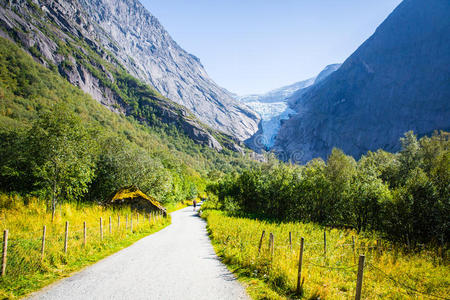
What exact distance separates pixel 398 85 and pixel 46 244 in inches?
8005

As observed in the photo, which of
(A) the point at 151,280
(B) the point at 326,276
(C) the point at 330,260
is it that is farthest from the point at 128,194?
(B) the point at 326,276

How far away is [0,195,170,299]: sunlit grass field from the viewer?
26.1ft

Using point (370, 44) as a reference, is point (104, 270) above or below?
below

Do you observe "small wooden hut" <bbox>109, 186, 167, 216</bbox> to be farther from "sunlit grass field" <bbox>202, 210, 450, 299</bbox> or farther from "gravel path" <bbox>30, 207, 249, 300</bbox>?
"sunlit grass field" <bbox>202, 210, 450, 299</bbox>

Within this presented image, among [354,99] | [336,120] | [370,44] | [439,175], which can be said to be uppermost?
[370,44]

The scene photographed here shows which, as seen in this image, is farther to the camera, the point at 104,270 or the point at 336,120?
the point at 336,120

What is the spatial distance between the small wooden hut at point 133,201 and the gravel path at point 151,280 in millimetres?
15214

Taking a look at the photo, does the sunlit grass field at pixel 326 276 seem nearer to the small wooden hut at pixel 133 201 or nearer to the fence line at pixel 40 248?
the fence line at pixel 40 248

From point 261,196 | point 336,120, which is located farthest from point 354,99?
point 261,196

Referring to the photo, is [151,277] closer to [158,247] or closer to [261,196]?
[158,247]

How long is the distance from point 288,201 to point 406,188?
54.7ft

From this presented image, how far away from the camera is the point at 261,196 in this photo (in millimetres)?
38438

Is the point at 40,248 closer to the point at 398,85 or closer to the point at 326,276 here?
the point at 326,276

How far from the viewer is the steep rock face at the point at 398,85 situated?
14062 cm
